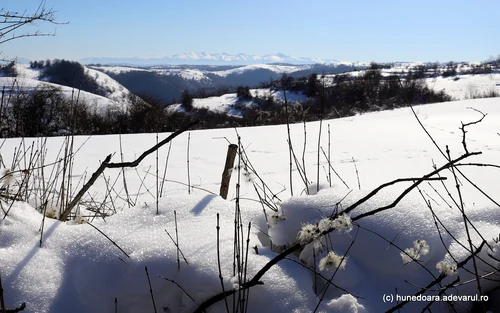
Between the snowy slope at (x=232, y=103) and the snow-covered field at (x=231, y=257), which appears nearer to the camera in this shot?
the snow-covered field at (x=231, y=257)

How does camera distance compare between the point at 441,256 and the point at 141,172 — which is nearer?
the point at 441,256

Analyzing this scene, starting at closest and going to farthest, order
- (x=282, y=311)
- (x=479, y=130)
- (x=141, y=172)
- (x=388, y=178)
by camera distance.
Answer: (x=282, y=311), (x=388, y=178), (x=141, y=172), (x=479, y=130)

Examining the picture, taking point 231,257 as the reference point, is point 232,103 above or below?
below

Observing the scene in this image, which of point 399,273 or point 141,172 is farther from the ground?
point 399,273

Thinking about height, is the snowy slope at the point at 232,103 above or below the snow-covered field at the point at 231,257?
below

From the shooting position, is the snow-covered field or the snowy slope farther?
the snowy slope

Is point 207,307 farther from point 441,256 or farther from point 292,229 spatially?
point 441,256

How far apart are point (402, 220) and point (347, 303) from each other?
472 millimetres

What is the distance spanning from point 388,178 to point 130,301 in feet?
11.1

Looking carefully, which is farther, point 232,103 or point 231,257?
point 232,103

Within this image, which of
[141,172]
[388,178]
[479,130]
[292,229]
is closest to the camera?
[292,229]

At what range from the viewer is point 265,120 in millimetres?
18484

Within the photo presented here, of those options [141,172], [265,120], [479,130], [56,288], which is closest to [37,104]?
[265,120]

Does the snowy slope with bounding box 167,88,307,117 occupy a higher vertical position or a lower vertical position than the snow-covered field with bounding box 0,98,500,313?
lower
